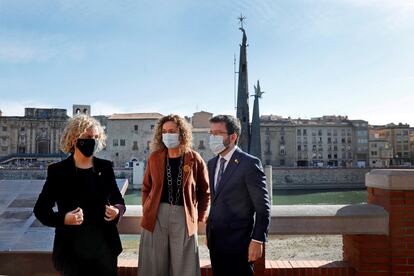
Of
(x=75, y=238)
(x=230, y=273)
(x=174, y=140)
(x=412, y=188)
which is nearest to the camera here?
(x=75, y=238)

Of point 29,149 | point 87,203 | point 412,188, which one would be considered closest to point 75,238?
point 87,203

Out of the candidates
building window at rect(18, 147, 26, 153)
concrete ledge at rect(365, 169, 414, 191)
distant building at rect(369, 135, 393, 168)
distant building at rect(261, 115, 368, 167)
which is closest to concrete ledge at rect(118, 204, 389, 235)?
concrete ledge at rect(365, 169, 414, 191)

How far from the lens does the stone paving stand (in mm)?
3422

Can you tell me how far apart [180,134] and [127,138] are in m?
66.9

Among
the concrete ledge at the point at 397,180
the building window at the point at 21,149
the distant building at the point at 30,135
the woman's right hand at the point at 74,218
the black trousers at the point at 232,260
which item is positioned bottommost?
the black trousers at the point at 232,260

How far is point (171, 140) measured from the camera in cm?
323

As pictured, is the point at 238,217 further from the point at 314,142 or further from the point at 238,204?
the point at 314,142

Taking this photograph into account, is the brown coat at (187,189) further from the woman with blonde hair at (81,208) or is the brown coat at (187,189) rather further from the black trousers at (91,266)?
the black trousers at (91,266)

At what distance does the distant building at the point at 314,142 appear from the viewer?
78125mm

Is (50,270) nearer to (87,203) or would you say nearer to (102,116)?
(87,203)

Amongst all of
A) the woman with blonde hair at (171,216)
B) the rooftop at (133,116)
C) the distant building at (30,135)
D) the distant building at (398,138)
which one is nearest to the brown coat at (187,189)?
the woman with blonde hair at (171,216)

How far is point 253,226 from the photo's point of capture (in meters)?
3.05

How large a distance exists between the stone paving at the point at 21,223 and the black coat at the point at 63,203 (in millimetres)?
774

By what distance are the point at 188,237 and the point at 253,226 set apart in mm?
536
